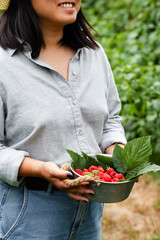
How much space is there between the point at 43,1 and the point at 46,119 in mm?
449

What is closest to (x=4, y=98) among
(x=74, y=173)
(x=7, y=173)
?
(x=7, y=173)

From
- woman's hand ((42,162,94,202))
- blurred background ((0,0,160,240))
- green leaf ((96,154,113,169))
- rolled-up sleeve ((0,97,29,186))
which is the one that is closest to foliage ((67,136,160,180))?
green leaf ((96,154,113,169))

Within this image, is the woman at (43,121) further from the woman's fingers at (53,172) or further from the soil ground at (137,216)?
the soil ground at (137,216)

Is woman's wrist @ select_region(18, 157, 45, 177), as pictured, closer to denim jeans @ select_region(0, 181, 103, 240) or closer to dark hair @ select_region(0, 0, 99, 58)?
denim jeans @ select_region(0, 181, 103, 240)

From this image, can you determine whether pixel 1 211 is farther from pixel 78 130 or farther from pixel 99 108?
pixel 99 108

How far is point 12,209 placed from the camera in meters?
1.44

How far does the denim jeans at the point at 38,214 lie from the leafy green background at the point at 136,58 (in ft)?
4.78

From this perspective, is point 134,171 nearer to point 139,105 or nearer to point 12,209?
point 12,209

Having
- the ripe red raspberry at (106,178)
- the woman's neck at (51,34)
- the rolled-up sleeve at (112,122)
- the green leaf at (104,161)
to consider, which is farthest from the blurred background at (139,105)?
the woman's neck at (51,34)

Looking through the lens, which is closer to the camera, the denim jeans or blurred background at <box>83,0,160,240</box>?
the denim jeans

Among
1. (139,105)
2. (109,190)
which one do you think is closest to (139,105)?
(139,105)

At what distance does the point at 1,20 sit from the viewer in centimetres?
157

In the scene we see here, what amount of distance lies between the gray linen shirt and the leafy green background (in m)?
1.21

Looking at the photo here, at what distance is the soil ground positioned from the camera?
9.23 ft
